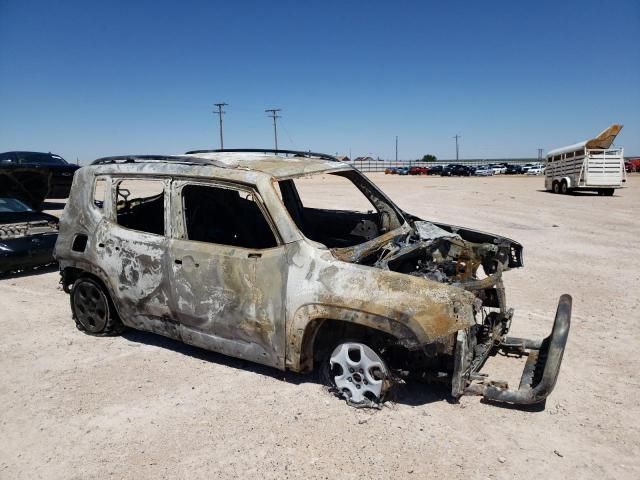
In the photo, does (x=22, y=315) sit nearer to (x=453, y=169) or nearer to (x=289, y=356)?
(x=289, y=356)

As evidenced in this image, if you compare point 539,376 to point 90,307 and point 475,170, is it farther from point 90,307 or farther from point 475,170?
point 475,170

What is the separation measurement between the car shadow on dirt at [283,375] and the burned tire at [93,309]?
233mm

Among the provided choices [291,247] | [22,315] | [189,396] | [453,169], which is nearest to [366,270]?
[291,247]

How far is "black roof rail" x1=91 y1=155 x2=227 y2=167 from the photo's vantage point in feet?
13.0

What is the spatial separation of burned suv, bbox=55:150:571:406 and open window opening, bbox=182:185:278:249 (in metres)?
0.02

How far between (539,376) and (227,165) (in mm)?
2989

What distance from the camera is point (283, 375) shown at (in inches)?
154

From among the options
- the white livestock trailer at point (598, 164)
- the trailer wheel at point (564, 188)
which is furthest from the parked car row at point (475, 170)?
the white livestock trailer at point (598, 164)

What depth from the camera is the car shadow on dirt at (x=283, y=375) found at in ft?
11.6

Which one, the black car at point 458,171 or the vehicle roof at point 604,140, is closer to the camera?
the vehicle roof at point 604,140

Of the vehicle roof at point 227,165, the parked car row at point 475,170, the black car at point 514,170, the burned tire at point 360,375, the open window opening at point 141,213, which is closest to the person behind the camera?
the burned tire at point 360,375

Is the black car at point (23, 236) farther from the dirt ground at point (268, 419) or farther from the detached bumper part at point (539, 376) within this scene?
the detached bumper part at point (539, 376)

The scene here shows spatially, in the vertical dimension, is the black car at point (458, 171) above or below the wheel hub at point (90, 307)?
above

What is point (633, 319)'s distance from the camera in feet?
16.7
